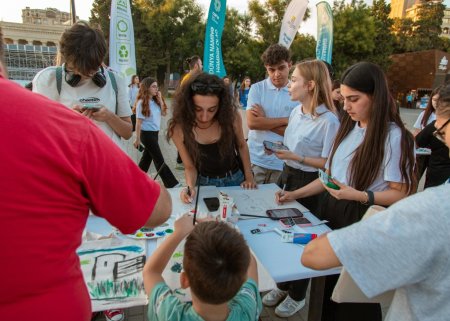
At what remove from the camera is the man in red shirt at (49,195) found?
0.72 metres

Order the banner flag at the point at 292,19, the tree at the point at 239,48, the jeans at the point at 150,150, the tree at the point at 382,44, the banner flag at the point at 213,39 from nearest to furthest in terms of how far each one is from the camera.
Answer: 1. the jeans at the point at 150,150
2. the banner flag at the point at 213,39
3. the banner flag at the point at 292,19
4. the tree at the point at 239,48
5. the tree at the point at 382,44

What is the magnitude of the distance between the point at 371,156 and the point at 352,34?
98.1ft

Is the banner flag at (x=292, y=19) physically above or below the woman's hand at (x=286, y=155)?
above

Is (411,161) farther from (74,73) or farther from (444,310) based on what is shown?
(74,73)

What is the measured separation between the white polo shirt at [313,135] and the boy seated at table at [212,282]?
4.84 feet

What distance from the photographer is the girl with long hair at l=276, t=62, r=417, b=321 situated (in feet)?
5.78

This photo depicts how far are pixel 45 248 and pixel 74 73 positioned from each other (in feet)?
5.30

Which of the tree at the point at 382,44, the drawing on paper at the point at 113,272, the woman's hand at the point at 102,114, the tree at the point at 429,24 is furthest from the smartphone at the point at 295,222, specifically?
the tree at the point at 429,24

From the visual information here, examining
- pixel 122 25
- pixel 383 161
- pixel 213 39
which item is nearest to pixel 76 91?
pixel 383 161

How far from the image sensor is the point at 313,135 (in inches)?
97.6

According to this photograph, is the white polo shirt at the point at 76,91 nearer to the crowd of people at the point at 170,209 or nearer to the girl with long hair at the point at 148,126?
the crowd of people at the point at 170,209

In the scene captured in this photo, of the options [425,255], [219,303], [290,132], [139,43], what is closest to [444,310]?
[425,255]

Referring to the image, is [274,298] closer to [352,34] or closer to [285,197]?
[285,197]

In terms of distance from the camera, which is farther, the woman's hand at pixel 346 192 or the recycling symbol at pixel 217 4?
the recycling symbol at pixel 217 4
